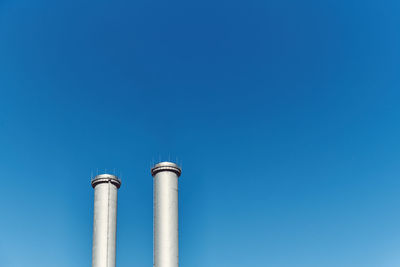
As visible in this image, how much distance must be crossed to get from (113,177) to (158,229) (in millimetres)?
13777

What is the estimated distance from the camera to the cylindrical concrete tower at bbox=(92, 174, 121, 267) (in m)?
62.1

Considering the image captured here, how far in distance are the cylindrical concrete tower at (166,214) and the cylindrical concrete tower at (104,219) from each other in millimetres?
8255

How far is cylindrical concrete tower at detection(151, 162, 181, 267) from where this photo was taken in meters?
55.2

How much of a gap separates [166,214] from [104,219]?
11.2 meters

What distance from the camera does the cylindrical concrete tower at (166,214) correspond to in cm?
5525

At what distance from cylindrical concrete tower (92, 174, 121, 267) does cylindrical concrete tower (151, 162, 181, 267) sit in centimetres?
825

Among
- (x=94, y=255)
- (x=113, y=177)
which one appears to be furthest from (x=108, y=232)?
(x=113, y=177)

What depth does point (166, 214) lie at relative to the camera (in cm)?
5794

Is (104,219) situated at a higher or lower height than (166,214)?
higher

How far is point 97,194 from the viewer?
66.2m

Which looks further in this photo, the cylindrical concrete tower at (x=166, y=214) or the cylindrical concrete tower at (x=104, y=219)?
the cylindrical concrete tower at (x=104, y=219)

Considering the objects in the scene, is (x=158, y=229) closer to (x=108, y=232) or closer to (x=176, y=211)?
(x=176, y=211)

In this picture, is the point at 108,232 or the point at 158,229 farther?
the point at 108,232

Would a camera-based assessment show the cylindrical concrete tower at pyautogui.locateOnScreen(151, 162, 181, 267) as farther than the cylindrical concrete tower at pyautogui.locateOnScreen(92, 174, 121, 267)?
No
